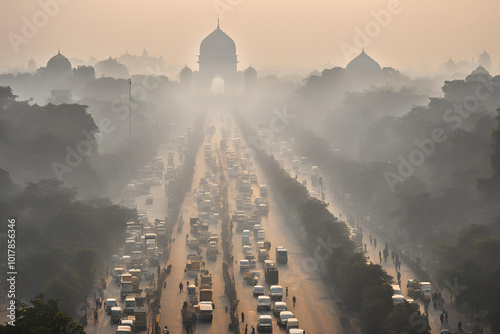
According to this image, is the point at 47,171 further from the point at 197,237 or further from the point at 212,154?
the point at 212,154

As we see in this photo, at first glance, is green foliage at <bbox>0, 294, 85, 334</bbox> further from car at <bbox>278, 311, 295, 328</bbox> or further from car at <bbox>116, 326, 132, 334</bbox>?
car at <bbox>278, 311, 295, 328</bbox>

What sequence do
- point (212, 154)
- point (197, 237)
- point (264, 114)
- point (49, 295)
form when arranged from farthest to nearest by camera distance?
point (264, 114), point (212, 154), point (197, 237), point (49, 295)

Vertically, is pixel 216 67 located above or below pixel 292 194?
above

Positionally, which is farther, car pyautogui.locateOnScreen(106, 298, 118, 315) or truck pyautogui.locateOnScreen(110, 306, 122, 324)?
car pyautogui.locateOnScreen(106, 298, 118, 315)

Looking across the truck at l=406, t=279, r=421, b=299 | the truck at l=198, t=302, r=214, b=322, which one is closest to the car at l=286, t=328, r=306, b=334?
the truck at l=198, t=302, r=214, b=322

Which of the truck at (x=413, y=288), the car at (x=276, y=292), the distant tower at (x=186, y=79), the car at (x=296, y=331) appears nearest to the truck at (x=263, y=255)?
the car at (x=276, y=292)

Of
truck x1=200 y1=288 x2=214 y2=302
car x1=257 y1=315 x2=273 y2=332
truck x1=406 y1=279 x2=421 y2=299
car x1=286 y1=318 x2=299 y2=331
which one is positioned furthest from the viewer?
truck x1=406 y1=279 x2=421 y2=299

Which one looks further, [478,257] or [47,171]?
[47,171]

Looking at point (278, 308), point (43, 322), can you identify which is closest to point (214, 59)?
point (278, 308)

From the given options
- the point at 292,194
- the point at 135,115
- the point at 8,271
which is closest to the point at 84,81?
the point at 135,115
